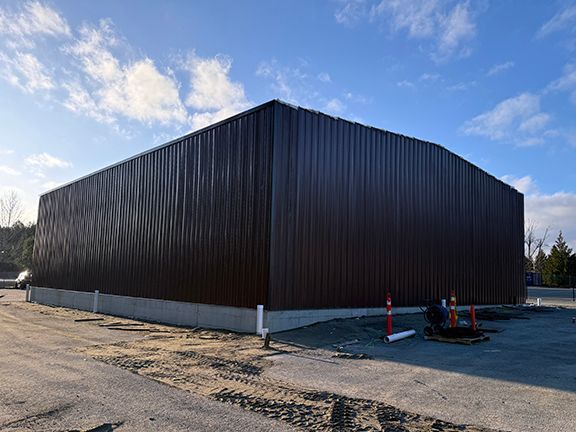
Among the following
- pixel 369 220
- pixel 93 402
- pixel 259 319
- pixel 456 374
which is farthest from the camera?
pixel 369 220

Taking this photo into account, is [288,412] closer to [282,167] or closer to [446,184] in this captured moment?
[282,167]

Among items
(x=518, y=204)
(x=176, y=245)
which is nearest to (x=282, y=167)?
Result: (x=176, y=245)

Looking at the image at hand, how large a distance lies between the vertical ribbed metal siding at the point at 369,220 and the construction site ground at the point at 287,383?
237 centimetres

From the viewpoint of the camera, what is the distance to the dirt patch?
542 centimetres

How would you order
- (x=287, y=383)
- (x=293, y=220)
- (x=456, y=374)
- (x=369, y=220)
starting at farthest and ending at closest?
(x=369, y=220)
(x=293, y=220)
(x=456, y=374)
(x=287, y=383)

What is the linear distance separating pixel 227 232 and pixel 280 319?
3.50 meters

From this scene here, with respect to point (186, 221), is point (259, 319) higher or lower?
lower

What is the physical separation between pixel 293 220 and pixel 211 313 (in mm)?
4223

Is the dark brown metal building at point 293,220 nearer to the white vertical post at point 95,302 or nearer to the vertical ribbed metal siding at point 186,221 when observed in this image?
the vertical ribbed metal siding at point 186,221

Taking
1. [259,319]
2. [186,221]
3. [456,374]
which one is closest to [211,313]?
[259,319]

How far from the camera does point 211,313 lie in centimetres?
1503

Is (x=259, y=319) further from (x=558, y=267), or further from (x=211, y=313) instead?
(x=558, y=267)

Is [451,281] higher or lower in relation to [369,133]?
lower

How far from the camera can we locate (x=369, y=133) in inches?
666
